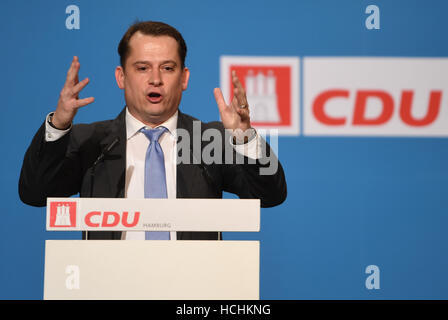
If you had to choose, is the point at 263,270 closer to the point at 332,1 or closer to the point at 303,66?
the point at 303,66

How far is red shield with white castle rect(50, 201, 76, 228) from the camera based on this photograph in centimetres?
160

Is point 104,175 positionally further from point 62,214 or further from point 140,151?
point 62,214

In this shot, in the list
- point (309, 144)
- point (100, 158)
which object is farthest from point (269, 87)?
point (100, 158)

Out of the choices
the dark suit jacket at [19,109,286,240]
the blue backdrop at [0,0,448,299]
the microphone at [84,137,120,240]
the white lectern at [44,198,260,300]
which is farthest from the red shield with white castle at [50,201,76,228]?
the blue backdrop at [0,0,448,299]

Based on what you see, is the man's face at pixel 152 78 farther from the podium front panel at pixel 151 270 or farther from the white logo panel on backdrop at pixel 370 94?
the white logo panel on backdrop at pixel 370 94

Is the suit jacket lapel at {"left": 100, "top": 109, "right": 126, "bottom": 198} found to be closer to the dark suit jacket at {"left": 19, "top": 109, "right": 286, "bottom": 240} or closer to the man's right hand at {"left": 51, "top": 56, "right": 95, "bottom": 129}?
the dark suit jacket at {"left": 19, "top": 109, "right": 286, "bottom": 240}

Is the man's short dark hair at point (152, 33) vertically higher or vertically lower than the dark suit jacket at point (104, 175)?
higher

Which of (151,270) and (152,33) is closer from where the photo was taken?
(151,270)

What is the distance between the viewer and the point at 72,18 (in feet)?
9.51

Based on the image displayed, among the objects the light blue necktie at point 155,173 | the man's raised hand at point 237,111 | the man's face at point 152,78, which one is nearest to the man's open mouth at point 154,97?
the man's face at point 152,78

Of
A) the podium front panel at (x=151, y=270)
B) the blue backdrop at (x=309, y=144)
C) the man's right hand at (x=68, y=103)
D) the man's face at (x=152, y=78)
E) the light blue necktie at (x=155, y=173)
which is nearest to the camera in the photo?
the podium front panel at (x=151, y=270)

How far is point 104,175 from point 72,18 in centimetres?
128

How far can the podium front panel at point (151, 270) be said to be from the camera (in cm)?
155

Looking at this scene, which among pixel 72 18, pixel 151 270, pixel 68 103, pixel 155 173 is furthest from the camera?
pixel 72 18
